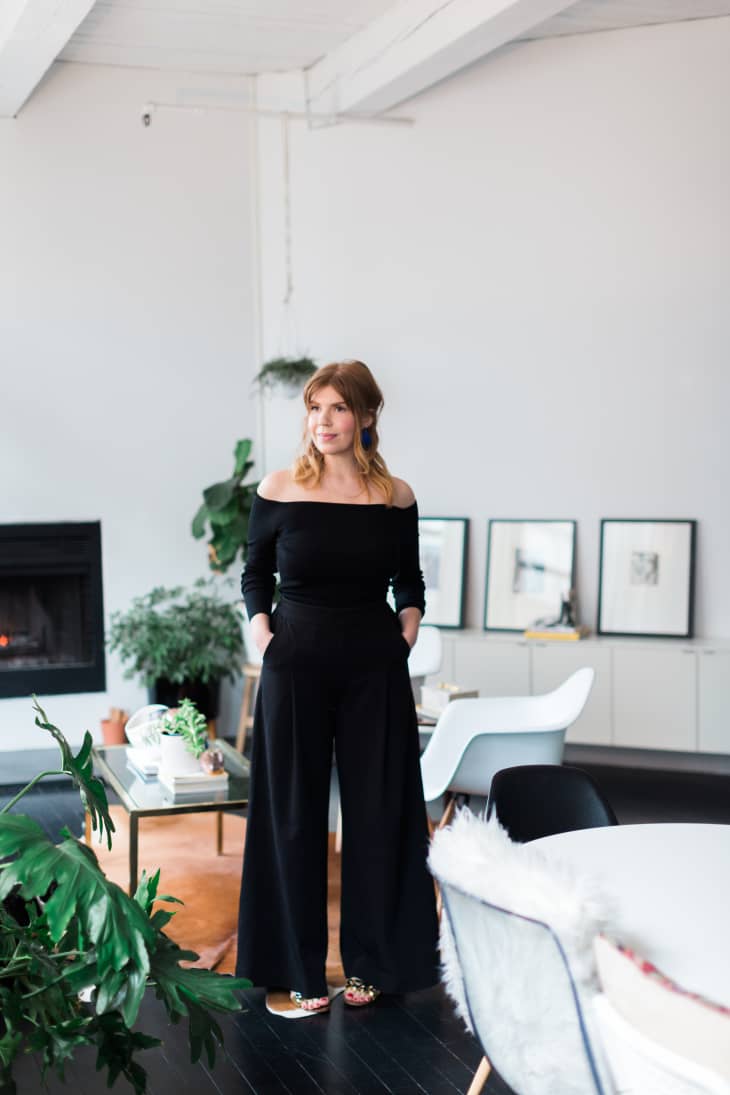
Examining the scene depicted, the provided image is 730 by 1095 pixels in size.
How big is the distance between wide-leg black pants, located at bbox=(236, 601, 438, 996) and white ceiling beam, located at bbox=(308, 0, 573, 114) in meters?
3.21

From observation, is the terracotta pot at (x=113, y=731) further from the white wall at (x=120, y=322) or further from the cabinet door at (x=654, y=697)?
the cabinet door at (x=654, y=697)

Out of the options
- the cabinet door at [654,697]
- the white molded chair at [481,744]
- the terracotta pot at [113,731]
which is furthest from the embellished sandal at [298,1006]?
the terracotta pot at [113,731]

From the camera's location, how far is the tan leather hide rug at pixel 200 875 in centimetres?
407

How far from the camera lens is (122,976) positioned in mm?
2131

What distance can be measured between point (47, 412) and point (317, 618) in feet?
12.5

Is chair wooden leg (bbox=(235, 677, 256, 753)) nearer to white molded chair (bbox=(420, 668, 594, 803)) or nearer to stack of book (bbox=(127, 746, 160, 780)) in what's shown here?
stack of book (bbox=(127, 746, 160, 780))

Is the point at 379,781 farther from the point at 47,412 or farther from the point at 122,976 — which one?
the point at 47,412

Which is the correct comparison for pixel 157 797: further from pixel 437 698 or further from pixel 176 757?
pixel 437 698

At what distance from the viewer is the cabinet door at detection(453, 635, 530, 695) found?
649cm

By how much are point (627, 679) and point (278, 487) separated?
10.6 ft

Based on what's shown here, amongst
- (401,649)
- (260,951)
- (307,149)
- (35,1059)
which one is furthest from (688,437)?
(35,1059)

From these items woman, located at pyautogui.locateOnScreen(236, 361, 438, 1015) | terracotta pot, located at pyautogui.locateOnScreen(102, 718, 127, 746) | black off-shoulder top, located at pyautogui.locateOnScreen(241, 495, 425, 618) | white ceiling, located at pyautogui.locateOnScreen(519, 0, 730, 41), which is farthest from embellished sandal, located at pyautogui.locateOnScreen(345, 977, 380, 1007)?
white ceiling, located at pyautogui.locateOnScreen(519, 0, 730, 41)

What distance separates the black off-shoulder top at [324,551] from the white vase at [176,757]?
0.98 metres

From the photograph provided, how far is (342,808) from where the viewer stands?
140 inches
